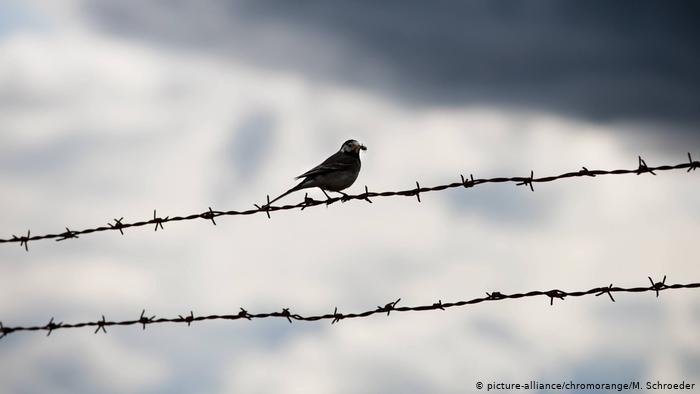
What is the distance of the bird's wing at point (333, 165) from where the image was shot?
14.6 meters

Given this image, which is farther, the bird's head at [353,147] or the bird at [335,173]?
the bird's head at [353,147]

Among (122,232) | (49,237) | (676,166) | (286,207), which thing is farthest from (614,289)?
(49,237)

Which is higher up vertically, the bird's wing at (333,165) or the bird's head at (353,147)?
the bird's head at (353,147)

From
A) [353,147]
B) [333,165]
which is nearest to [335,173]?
[333,165]

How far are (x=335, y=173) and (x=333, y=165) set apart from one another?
181 mm

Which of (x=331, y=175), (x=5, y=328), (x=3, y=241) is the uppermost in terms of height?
(x=331, y=175)

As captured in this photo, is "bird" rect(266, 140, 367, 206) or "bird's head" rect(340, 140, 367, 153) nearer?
"bird" rect(266, 140, 367, 206)

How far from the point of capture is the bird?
14602 millimetres

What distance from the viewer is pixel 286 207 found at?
10.6m

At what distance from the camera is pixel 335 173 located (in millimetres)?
15156

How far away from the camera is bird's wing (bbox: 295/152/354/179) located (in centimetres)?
1463

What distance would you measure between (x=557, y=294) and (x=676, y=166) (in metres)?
1.62

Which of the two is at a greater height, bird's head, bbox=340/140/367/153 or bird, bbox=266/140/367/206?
bird's head, bbox=340/140/367/153

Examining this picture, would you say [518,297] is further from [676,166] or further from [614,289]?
[676,166]
